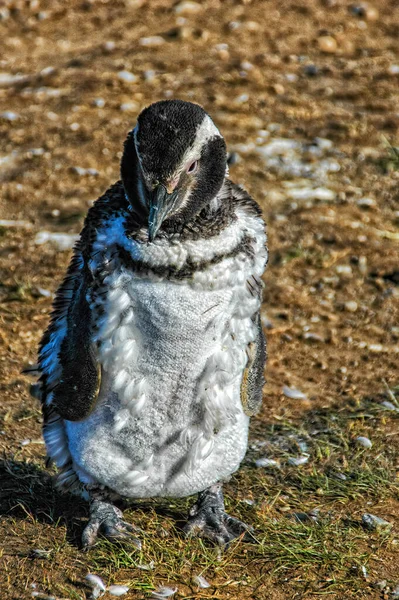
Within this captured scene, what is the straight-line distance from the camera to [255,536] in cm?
454

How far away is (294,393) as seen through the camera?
5.97 m

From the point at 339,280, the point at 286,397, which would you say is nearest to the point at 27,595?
the point at 286,397

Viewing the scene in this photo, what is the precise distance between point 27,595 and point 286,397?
232 cm

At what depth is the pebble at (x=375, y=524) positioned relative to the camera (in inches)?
183

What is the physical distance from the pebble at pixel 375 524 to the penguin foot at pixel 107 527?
3.49ft

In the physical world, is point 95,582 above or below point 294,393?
above

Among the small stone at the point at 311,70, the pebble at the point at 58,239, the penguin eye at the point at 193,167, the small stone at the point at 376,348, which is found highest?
the penguin eye at the point at 193,167

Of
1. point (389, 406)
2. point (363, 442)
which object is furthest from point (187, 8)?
point (363, 442)

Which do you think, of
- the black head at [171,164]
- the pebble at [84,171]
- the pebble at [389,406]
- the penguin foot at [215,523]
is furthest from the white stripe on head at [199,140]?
the pebble at [84,171]

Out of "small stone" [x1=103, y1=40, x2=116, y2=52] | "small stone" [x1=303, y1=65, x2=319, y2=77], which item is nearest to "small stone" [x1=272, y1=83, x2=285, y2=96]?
"small stone" [x1=303, y1=65, x2=319, y2=77]

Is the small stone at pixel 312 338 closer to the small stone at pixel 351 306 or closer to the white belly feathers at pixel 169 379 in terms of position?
the small stone at pixel 351 306

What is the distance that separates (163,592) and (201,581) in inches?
7.2

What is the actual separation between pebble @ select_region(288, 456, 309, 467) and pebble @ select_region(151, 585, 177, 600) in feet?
4.05

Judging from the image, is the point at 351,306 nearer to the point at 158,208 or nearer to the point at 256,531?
the point at 256,531
